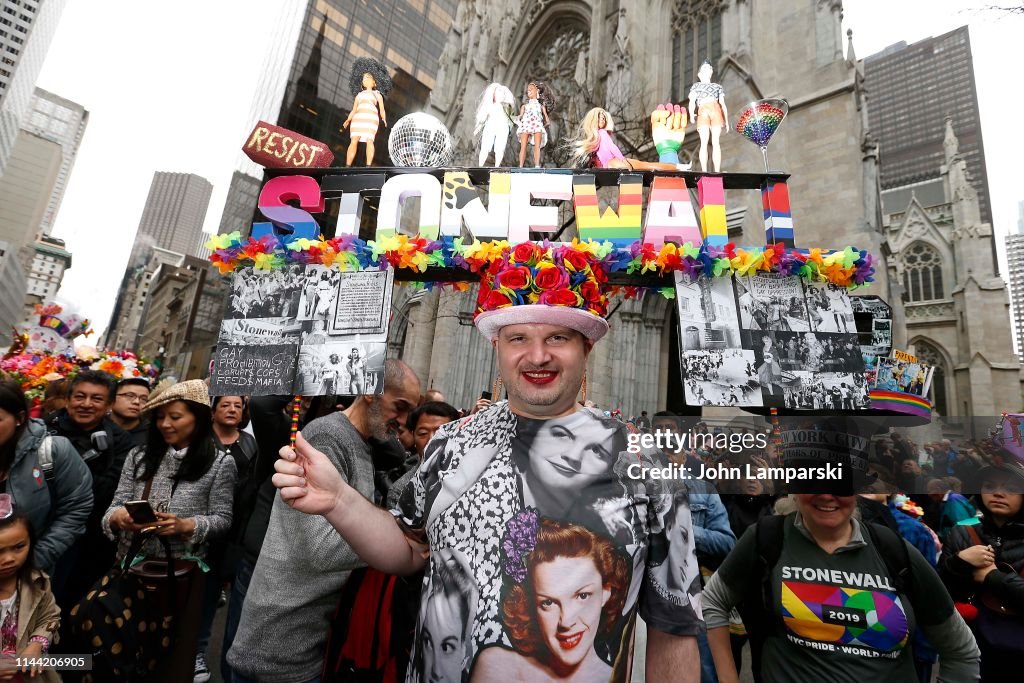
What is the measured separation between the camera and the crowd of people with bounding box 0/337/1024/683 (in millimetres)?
1445

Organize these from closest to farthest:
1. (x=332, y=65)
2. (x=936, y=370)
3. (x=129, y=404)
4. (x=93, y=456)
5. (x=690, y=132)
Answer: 1. (x=93, y=456)
2. (x=129, y=404)
3. (x=690, y=132)
4. (x=936, y=370)
5. (x=332, y=65)

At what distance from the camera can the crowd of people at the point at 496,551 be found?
1.45 m

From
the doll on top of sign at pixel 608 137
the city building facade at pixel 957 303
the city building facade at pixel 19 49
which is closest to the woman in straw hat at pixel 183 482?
the doll on top of sign at pixel 608 137

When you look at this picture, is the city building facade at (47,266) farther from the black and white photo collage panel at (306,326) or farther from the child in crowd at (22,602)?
the child in crowd at (22,602)

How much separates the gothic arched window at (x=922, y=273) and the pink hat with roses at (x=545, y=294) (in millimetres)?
37423

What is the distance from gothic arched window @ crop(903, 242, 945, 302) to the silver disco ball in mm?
36134

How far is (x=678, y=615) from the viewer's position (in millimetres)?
1423

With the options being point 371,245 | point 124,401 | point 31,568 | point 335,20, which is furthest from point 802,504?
point 335,20

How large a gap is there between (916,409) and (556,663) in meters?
4.75

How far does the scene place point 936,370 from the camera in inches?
1103

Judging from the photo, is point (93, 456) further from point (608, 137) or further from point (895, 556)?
point (608, 137)

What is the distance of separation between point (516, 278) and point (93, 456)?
420 centimetres

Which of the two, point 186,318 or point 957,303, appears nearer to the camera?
point 957,303

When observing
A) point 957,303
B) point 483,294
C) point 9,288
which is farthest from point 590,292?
point 9,288
